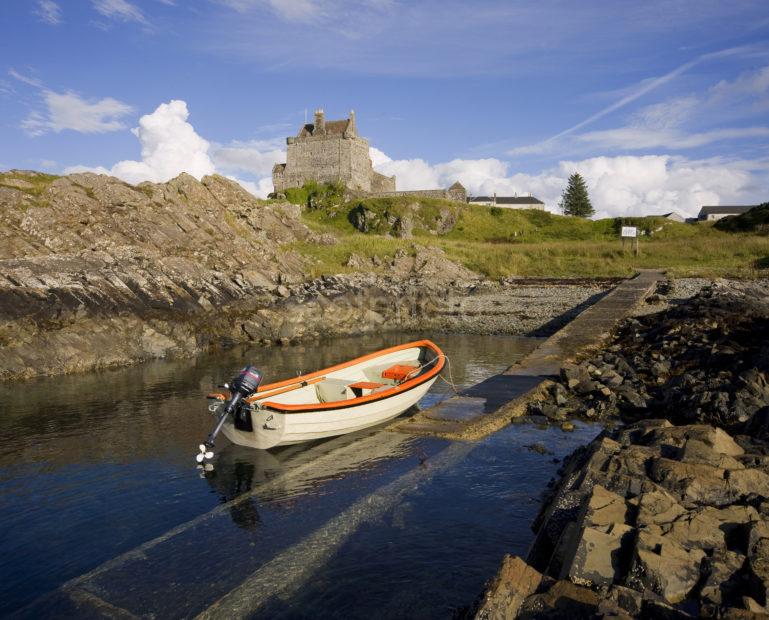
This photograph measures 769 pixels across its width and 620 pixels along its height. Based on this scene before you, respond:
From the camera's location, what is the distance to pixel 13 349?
22.4 metres

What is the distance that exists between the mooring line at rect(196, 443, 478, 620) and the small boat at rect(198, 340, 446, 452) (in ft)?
9.35

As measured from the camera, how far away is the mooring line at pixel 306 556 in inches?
297

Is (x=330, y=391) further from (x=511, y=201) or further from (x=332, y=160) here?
(x=511, y=201)

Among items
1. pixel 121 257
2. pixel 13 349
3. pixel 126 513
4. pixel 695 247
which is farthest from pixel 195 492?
pixel 695 247

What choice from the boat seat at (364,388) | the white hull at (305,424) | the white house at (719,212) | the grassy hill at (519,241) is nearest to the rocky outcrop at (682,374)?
the white hull at (305,424)

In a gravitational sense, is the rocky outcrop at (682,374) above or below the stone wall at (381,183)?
below

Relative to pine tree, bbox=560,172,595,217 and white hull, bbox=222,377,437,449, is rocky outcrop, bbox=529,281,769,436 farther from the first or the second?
pine tree, bbox=560,172,595,217

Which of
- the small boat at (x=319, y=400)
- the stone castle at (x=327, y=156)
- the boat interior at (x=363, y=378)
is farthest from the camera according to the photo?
the stone castle at (x=327, y=156)

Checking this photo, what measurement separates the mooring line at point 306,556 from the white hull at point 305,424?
9.20ft

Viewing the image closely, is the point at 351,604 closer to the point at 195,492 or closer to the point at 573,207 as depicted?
the point at 195,492

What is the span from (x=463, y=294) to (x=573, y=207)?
209 ft

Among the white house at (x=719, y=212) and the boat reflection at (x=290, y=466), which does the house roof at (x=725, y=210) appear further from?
the boat reflection at (x=290, y=466)

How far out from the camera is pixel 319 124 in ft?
280

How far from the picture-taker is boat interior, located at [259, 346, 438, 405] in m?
15.2
